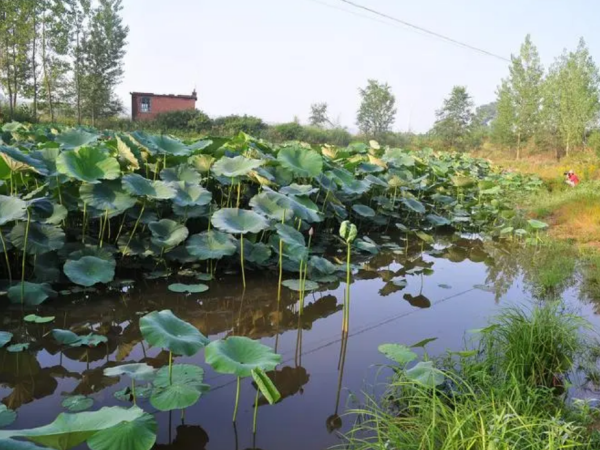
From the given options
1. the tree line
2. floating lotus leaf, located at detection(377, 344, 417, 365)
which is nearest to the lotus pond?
floating lotus leaf, located at detection(377, 344, 417, 365)

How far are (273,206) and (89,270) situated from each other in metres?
1.16

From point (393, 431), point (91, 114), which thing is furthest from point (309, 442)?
point (91, 114)

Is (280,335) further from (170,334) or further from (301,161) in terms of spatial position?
(301,161)

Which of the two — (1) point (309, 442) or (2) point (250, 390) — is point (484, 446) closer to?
(1) point (309, 442)

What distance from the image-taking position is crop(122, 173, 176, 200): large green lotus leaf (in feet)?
8.75

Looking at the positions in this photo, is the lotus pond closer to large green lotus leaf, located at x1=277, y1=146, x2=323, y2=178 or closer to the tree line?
large green lotus leaf, located at x1=277, y1=146, x2=323, y2=178

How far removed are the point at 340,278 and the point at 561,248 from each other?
2.62 m

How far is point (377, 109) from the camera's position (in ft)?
111

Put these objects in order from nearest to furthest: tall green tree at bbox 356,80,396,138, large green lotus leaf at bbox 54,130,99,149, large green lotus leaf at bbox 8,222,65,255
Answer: large green lotus leaf at bbox 8,222,65,255
large green lotus leaf at bbox 54,130,99,149
tall green tree at bbox 356,80,396,138

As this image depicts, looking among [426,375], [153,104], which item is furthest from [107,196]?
[153,104]

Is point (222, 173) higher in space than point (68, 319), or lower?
higher

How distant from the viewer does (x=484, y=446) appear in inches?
43.9

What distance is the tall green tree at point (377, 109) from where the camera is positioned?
3375cm

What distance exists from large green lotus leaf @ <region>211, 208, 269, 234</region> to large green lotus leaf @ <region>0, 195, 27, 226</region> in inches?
36.6
